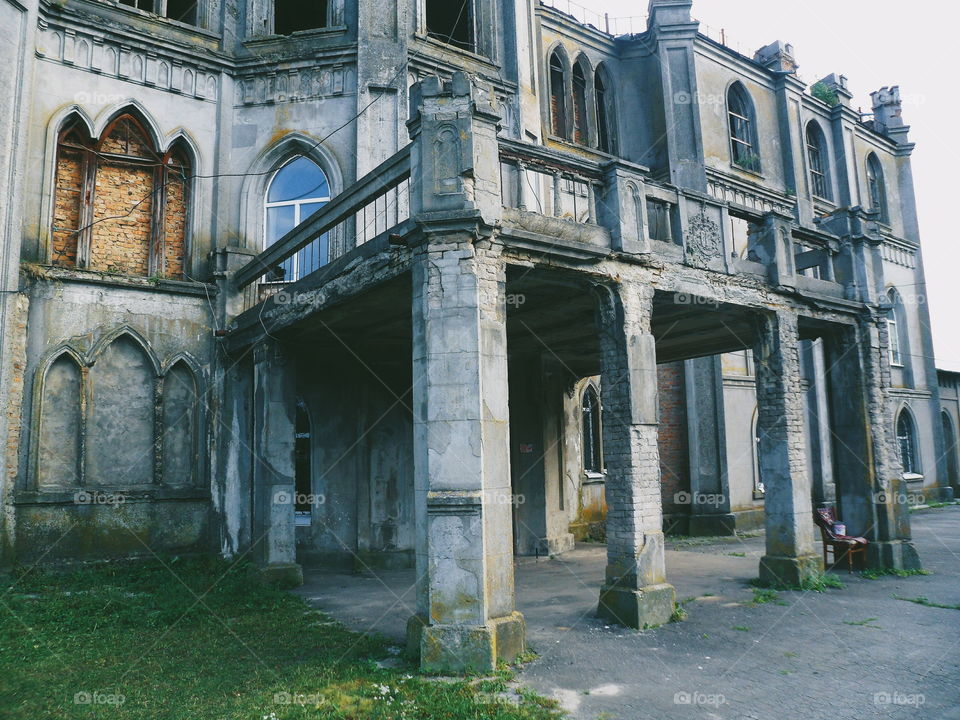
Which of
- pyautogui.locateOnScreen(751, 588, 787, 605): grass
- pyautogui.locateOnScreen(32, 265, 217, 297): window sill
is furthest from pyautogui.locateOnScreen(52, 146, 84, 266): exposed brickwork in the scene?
pyautogui.locateOnScreen(751, 588, 787, 605): grass

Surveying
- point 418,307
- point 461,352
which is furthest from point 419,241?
point 461,352

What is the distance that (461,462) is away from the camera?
274 inches

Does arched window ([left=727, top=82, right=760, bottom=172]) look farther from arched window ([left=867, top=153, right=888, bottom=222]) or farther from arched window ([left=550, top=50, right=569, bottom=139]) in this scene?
arched window ([left=867, top=153, right=888, bottom=222])

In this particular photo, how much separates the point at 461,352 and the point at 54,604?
6904 millimetres

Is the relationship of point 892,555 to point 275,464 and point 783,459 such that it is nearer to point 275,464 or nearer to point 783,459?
point 783,459

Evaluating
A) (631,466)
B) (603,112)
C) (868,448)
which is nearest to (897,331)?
(603,112)

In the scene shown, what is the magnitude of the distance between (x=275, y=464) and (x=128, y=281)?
4.55m

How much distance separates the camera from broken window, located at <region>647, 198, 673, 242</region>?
9.96m

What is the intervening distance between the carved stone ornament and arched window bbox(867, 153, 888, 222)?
18887 millimetres

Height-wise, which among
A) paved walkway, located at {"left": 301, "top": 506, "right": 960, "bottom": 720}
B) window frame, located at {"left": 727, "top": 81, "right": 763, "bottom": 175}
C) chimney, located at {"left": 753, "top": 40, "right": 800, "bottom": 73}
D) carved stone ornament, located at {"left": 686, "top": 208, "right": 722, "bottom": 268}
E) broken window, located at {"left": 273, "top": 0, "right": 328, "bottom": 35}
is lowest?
paved walkway, located at {"left": 301, "top": 506, "right": 960, "bottom": 720}

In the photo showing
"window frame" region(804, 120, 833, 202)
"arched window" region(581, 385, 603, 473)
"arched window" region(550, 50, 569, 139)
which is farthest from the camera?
"window frame" region(804, 120, 833, 202)

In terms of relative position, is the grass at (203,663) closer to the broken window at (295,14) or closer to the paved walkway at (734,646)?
the paved walkway at (734,646)

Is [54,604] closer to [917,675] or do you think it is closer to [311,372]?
[311,372]

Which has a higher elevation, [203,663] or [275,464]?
[275,464]
